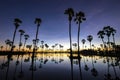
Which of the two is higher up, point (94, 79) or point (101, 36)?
point (101, 36)

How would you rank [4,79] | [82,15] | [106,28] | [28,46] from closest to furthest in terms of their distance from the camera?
1. [4,79]
2. [82,15]
3. [106,28]
4. [28,46]

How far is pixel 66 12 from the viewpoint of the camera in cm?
5312

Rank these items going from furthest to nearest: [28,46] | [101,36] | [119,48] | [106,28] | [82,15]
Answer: [28,46], [119,48], [101,36], [106,28], [82,15]

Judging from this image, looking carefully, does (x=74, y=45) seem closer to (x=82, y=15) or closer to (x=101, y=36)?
(x=101, y=36)

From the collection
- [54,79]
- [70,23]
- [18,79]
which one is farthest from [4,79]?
[70,23]

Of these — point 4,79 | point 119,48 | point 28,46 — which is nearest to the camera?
point 4,79

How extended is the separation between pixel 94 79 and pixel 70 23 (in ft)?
107

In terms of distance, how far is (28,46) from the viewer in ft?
633

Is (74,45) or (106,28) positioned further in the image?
(74,45)

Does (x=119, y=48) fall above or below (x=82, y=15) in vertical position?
below

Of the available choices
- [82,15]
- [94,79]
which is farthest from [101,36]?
[94,79]

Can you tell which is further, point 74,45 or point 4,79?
point 74,45

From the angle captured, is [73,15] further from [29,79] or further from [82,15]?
[29,79]

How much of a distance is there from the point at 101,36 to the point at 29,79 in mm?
65664
